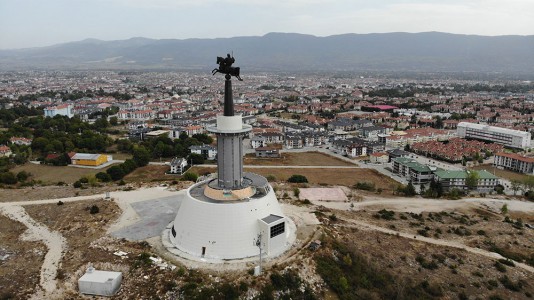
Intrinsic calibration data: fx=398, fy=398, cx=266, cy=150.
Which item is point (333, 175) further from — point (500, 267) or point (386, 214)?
point (500, 267)

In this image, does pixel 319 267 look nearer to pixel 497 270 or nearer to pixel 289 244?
pixel 289 244

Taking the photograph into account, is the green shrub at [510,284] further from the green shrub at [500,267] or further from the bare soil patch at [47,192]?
the bare soil patch at [47,192]

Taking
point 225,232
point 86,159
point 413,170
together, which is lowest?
point 413,170

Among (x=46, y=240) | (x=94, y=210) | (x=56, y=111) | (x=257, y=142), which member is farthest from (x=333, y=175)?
(x=56, y=111)

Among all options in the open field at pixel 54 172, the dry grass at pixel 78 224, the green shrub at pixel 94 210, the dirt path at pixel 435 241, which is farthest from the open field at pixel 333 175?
the green shrub at pixel 94 210

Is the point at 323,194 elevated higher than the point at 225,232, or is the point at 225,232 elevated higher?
the point at 225,232

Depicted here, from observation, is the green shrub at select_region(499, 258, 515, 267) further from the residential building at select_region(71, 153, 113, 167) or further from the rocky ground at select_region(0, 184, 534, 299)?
the residential building at select_region(71, 153, 113, 167)

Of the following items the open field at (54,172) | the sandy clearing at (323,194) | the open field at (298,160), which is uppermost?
the sandy clearing at (323,194)
